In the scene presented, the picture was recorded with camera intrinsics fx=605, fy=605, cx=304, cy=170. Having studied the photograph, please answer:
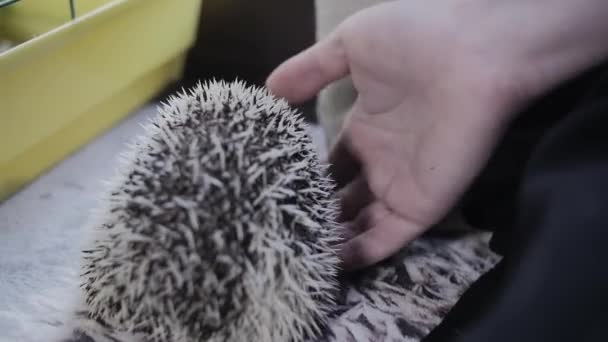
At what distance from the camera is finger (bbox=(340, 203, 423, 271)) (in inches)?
29.7

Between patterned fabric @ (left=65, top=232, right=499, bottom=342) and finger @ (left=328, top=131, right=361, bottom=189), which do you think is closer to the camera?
patterned fabric @ (left=65, top=232, right=499, bottom=342)

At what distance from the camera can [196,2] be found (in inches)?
46.3

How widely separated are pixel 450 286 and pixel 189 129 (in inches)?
15.5

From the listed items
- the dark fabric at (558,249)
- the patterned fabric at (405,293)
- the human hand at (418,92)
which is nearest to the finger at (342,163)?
the human hand at (418,92)

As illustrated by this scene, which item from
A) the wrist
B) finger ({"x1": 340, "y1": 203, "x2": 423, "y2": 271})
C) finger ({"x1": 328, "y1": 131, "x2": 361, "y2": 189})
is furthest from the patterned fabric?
the wrist

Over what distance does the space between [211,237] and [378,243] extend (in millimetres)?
294

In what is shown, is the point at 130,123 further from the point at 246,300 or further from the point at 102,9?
the point at 246,300

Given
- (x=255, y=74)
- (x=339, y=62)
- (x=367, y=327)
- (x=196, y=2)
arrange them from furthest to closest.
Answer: (x=255, y=74)
(x=196, y=2)
(x=339, y=62)
(x=367, y=327)

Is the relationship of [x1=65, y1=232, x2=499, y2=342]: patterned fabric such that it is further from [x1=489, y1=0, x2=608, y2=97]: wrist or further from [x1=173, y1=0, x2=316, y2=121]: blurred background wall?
[x1=173, y1=0, x2=316, y2=121]: blurred background wall

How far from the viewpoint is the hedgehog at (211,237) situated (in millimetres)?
526

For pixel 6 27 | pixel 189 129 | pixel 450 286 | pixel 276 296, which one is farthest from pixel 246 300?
pixel 6 27

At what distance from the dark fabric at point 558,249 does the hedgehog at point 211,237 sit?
17 centimetres

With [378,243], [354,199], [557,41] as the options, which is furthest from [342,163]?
[557,41]

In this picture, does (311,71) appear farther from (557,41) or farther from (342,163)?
(557,41)
